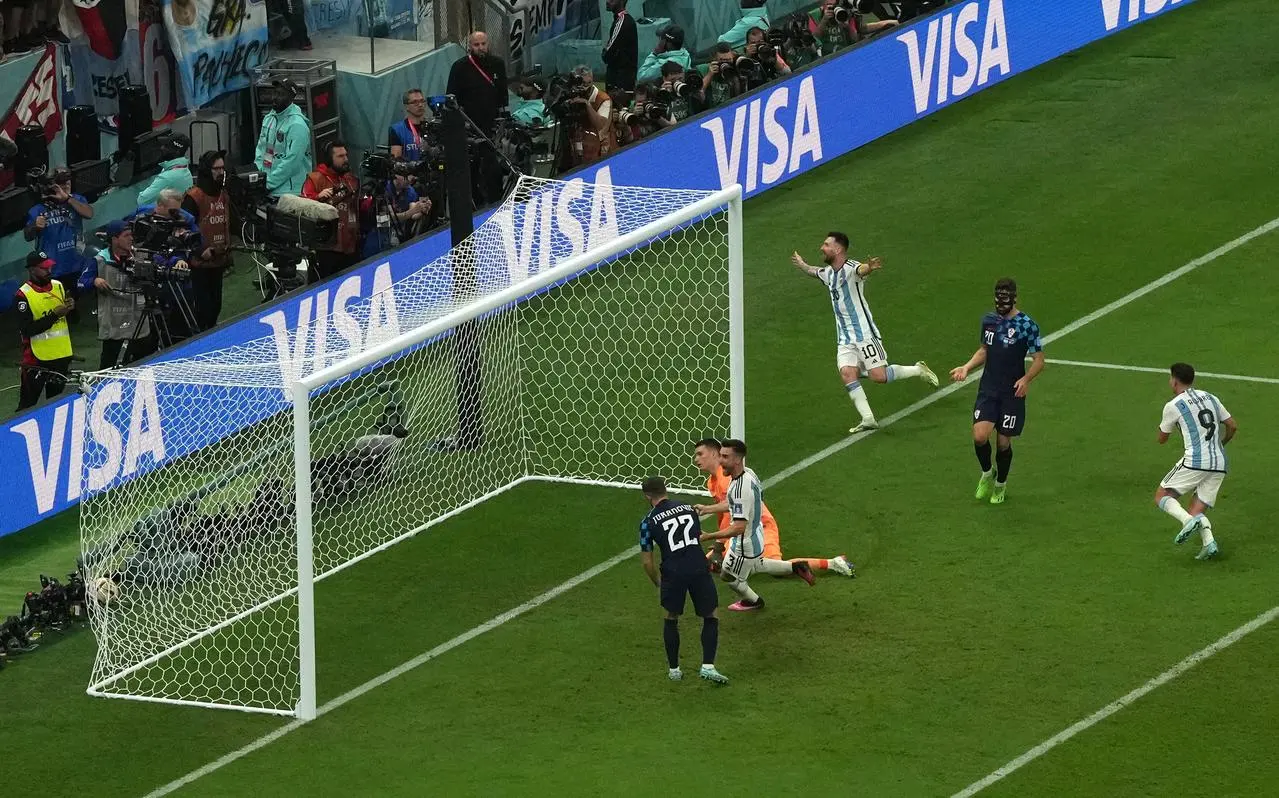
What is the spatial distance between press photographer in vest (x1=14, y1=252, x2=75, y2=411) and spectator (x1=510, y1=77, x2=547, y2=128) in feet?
21.9

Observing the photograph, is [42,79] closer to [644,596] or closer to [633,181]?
[633,181]

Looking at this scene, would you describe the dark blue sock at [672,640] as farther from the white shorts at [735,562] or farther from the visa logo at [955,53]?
the visa logo at [955,53]

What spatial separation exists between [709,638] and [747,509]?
1.09 meters

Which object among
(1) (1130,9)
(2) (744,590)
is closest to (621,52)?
(1) (1130,9)

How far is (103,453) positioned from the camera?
18734 mm

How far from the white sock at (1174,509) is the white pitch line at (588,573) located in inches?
131

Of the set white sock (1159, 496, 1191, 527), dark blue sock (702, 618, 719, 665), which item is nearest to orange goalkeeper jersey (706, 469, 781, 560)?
dark blue sock (702, 618, 719, 665)

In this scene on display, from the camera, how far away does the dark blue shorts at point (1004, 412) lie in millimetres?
17875

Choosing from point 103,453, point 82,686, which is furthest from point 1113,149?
point 82,686

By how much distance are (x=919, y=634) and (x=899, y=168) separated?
11443mm

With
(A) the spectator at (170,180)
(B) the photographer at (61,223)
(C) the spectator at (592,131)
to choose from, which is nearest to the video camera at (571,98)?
(C) the spectator at (592,131)

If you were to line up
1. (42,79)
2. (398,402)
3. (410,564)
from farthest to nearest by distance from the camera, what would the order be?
(42,79), (398,402), (410,564)

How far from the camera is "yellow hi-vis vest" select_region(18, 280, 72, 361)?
20109 millimetres

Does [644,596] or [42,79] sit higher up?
[42,79]
